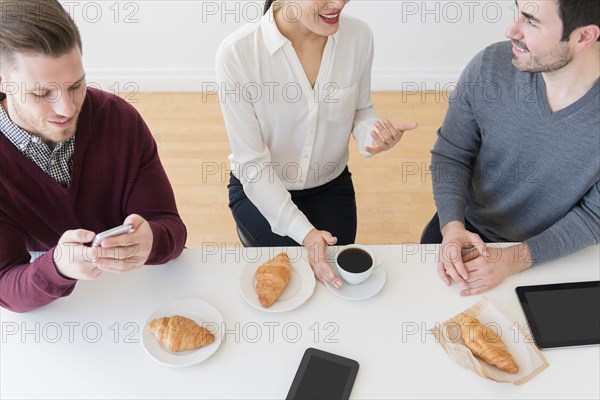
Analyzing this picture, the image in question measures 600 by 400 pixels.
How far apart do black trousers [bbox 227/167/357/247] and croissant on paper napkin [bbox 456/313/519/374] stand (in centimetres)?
64

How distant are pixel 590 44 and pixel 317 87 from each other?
66cm

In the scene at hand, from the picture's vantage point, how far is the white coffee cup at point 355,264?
1.16 meters

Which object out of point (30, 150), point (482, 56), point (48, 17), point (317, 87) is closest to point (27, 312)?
point (30, 150)

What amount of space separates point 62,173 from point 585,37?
47.0 inches

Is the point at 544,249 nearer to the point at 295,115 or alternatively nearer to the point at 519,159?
the point at 519,159

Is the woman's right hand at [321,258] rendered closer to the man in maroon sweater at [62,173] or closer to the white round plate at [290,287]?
the white round plate at [290,287]

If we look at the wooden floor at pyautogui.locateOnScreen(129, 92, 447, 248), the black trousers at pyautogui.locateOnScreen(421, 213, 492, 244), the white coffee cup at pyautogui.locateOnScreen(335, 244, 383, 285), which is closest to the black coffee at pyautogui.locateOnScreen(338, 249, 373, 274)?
the white coffee cup at pyautogui.locateOnScreen(335, 244, 383, 285)

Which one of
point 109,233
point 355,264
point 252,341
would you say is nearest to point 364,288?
point 355,264

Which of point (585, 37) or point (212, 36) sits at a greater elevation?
point (585, 37)

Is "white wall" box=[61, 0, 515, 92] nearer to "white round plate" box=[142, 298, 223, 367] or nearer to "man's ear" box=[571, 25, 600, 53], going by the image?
Result: "man's ear" box=[571, 25, 600, 53]

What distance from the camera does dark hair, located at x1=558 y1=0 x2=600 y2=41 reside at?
3.78ft

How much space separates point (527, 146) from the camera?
136cm

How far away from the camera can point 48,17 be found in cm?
102

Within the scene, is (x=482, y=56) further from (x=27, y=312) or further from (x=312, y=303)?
(x=27, y=312)
